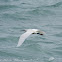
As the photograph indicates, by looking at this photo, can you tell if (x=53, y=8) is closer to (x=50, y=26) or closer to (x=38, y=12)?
(x=38, y=12)

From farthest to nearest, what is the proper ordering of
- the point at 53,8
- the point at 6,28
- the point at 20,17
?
the point at 53,8 → the point at 20,17 → the point at 6,28

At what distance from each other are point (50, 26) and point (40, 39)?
1381mm

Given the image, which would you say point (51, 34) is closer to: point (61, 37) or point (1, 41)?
point (61, 37)

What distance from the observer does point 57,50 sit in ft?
38.5

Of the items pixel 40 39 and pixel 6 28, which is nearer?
pixel 40 39

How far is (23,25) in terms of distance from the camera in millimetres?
14195

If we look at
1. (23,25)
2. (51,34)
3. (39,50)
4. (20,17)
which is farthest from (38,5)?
(39,50)

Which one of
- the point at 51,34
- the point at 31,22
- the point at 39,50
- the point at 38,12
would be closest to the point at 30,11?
the point at 38,12

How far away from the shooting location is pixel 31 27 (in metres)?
14.0

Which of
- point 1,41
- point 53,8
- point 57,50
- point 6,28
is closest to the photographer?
point 57,50

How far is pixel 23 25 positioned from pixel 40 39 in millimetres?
1601

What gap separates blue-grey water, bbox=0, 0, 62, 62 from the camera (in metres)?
11.4

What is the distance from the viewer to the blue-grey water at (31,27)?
37.4 ft

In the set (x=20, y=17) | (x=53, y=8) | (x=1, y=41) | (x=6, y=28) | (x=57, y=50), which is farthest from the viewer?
(x=53, y=8)
